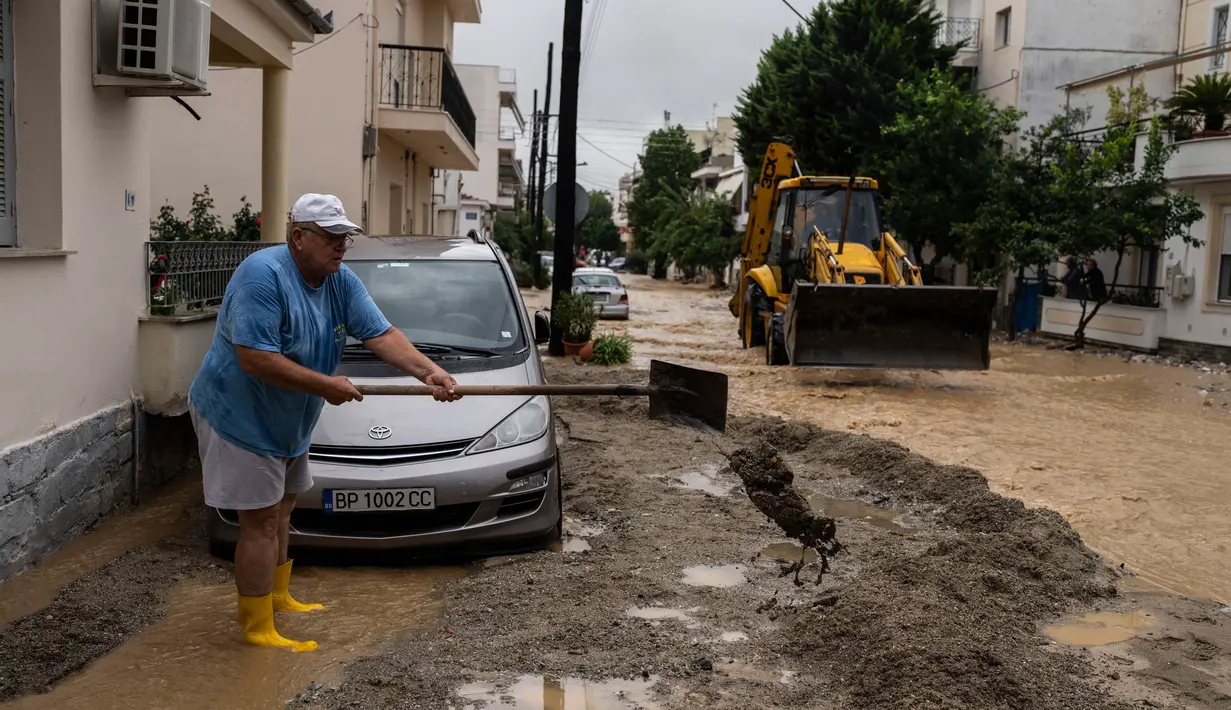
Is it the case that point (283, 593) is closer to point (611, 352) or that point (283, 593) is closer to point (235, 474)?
point (235, 474)

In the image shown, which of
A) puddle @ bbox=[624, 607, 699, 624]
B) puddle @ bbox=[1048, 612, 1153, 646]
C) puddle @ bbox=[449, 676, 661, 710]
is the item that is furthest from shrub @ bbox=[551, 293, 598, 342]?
puddle @ bbox=[449, 676, 661, 710]

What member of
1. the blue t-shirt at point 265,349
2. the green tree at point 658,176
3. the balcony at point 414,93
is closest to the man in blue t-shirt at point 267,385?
the blue t-shirt at point 265,349

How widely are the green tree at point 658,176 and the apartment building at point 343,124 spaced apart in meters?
51.7

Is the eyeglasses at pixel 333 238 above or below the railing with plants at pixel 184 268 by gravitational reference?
above

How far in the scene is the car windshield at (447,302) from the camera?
262 inches

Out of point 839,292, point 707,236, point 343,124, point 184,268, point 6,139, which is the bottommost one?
point 839,292

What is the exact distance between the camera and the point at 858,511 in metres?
7.39

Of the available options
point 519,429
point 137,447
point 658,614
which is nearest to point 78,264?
point 137,447

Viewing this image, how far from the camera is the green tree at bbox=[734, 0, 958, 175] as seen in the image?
28.1m

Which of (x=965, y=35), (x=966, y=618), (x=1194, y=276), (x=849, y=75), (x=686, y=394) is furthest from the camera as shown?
(x=965, y=35)

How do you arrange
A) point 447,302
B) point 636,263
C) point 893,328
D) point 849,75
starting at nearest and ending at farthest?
point 447,302 → point 893,328 → point 849,75 → point 636,263

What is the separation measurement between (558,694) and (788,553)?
2351 mm

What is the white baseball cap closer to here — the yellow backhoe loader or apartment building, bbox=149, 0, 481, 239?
apartment building, bbox=149, 0, 481, 239

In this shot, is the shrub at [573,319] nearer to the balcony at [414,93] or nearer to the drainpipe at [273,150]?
the balcony at [414,93]
